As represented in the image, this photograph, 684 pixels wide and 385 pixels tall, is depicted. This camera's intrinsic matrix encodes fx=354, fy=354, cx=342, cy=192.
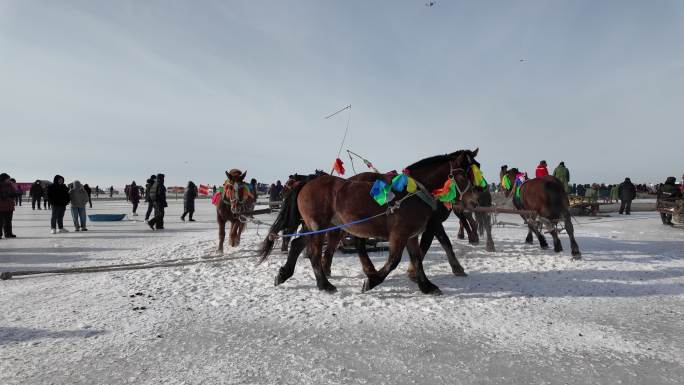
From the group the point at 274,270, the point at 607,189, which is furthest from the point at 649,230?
the point at 607,189

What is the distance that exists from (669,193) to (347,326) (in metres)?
16.4

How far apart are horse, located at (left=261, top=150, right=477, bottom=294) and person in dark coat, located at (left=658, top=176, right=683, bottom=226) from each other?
1363 cm

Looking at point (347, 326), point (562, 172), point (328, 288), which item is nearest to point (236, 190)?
point (328, 288)

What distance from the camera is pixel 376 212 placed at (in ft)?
16.4

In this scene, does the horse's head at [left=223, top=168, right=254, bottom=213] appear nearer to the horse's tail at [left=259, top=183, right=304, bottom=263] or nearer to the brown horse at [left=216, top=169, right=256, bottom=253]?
the brown horse at [left=216, top=169, right=256, bottom=253]

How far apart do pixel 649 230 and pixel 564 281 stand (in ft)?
31.7

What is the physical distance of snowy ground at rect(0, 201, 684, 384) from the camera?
110 inches

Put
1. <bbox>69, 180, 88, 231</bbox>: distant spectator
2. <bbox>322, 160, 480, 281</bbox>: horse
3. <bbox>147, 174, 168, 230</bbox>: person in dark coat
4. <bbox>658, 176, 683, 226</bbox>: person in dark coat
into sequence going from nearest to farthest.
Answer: <bbox>322, 160, 480, 281</bbox>: horse < <bbox>69, 180, 88, 231</bbox>: distant spectator < <bbox>147, 174, 168, 230</bbox>: person in dark coat < <bbox>658, 176, 683, 226</bbox>: person in dark coat

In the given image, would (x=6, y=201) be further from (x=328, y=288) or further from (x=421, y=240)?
(x=421, y=240)

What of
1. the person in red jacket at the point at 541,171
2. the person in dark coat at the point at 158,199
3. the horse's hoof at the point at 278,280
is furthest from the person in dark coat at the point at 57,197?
the person in red jacket at the point at 541,171

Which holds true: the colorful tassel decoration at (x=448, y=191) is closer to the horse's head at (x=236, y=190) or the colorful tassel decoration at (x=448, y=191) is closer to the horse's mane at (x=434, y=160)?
the horse's mane at (x=434, y=160)

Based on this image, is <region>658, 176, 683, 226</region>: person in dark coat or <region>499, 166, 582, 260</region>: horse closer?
<region>499, 166, 582, 260</region>: horse

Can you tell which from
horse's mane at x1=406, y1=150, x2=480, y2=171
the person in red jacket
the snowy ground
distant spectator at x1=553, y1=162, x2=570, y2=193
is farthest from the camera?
distant spectator at x1=553, y1=162, x2=570, y2=193

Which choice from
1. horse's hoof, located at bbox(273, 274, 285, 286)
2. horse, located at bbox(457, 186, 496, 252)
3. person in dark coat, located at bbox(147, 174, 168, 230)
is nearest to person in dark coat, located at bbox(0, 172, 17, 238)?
person in dark coat, located at bbox(147, 174, 168, 230)
